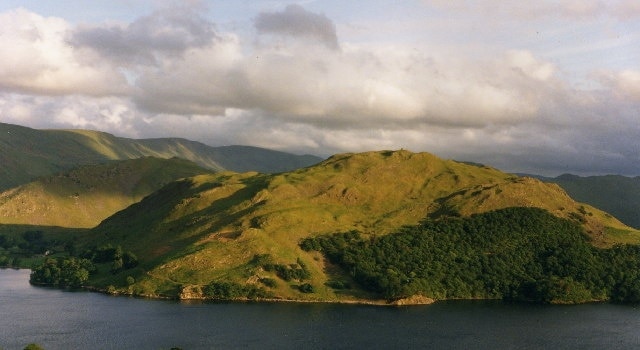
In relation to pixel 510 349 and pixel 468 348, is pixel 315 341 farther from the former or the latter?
pixel 510 349

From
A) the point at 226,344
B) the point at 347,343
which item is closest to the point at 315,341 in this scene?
the point at 347,343

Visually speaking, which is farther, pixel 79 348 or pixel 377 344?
pixel 377 344

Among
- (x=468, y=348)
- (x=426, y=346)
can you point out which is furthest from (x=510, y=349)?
(x=426, y=346)

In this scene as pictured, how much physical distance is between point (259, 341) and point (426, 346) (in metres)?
52.3

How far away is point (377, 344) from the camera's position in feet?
647

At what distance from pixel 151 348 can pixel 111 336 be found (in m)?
21.8

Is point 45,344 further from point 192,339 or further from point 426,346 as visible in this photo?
point 426,346

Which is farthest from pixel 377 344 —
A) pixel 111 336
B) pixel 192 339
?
pixel 111 336

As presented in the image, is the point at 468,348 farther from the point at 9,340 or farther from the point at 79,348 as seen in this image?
the point at 9,340

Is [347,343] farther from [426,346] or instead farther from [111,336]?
[111,336]

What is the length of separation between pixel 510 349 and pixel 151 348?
111254mm

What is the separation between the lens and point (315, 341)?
198 metres

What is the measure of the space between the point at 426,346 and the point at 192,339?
A: 240 feet

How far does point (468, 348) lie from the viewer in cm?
19662
